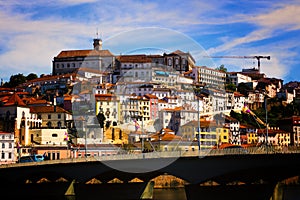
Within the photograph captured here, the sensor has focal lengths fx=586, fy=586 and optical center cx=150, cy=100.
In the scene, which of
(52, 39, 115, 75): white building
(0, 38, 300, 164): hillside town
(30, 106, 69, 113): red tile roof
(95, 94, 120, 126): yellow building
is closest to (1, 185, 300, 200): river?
(0, 38, 300, 164): hillside town

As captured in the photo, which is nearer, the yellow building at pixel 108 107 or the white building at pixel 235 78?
the yellow building at pixel 108 107

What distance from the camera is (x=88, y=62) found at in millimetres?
119125

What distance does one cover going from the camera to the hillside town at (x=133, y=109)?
7481cm

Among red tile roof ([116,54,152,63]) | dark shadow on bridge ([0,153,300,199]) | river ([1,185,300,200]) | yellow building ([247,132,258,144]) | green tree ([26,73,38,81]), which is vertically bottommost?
river ([1,185,300,200])

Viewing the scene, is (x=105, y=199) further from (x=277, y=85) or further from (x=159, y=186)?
(x=277, y=85)

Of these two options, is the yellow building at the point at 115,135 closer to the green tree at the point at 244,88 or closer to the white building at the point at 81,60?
the white building at the point at 81,60

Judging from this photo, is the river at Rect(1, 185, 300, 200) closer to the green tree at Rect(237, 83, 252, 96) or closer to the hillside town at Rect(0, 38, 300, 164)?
the hillside town at Rect(0, 38, 300, 164)

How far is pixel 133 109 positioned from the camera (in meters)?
91.1

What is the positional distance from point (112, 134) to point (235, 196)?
49.7 meters

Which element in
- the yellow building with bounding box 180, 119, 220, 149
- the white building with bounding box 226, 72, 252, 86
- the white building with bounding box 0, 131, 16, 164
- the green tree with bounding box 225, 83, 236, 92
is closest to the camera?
the white building with bounding box 0, 131, 16, 164

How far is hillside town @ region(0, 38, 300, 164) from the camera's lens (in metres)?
74.8

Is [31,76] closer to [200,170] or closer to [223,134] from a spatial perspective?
[223,134]

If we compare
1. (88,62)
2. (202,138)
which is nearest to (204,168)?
(202,138)

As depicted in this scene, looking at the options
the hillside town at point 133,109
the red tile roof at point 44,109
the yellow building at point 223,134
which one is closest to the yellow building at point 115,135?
the hillside town at point 133,109
